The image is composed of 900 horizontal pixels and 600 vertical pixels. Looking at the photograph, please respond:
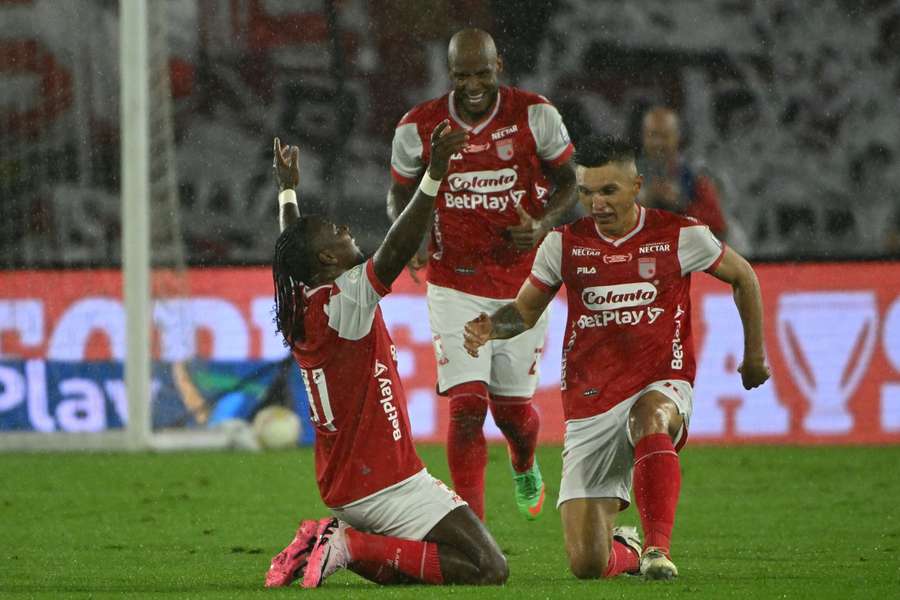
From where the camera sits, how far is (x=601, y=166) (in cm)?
595

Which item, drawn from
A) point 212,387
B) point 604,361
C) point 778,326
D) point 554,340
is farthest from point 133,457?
point 604,361

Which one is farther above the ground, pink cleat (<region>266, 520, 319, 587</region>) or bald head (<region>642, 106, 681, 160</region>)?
bald head (<region>642, 106, 681, 160</region>)

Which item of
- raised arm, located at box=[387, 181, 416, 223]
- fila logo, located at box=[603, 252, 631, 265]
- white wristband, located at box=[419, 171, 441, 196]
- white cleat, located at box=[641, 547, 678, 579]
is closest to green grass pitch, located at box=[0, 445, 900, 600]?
white cleat, located at box=[641, 547, 678, 579]

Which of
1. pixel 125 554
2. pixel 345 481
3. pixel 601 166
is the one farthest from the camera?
pixel 125 554

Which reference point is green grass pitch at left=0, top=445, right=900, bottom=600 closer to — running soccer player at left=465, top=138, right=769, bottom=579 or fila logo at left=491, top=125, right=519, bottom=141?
running soccer player at left=465, top=138, right=769, bottom=579

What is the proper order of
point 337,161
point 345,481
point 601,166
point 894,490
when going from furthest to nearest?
point 337,161 < point 894,490 < point 601,166 < point 345,481

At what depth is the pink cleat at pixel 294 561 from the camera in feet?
17.9

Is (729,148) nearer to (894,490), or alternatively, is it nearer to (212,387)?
(212,387)

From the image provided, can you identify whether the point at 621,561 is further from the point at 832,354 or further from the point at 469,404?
the point at 832,354

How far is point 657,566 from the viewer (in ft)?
18.0

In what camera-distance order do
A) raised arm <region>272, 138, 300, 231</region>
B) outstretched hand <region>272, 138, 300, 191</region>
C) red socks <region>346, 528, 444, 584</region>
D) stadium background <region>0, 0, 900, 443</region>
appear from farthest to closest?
stadium background <region>0, 0, 900, 443</region> → outstretched hand <region>272, 138, 300, 191</region> → raised arm <region>272, 138, 300, 231</region> → red socks <region>346, 528, 444, 584</region>

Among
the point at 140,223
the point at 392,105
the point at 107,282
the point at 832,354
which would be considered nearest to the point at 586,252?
the point at 832,354

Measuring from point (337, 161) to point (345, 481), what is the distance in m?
8.67

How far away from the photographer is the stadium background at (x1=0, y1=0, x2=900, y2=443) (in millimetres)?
11391
